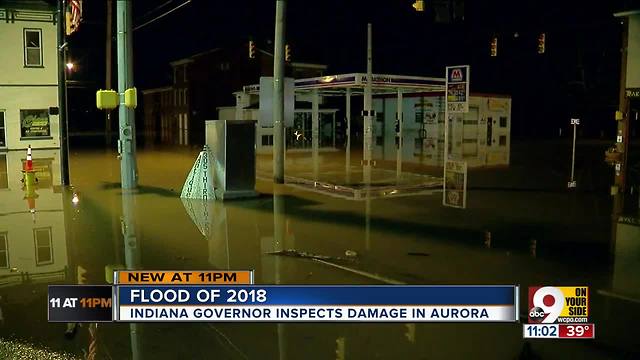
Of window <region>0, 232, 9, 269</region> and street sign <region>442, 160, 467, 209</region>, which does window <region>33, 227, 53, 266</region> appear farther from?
street sign <region>442, 160, 467, 209</region>

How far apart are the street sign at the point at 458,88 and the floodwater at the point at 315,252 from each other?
2.42m

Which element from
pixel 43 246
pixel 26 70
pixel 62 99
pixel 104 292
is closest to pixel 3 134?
pixel 26 70

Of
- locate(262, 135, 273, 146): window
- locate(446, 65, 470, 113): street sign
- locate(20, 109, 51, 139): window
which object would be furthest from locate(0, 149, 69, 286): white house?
locate(262, 135, 273, 146): window

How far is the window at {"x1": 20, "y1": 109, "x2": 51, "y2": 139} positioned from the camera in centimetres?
3272

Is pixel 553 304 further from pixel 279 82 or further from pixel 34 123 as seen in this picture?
pixel 34 123

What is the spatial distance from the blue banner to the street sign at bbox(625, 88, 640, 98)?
15459 millimetres

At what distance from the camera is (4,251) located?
9625 millimetres

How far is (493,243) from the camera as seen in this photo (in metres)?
10.3

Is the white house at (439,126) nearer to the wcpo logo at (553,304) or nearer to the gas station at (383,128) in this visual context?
the gas station at (383,128)

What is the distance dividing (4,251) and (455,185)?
12.7m

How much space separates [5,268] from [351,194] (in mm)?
9263

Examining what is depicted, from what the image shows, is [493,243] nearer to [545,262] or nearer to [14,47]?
[545,262]

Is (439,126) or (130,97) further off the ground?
(130,97)

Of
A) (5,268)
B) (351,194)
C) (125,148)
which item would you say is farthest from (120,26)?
(5,268)
